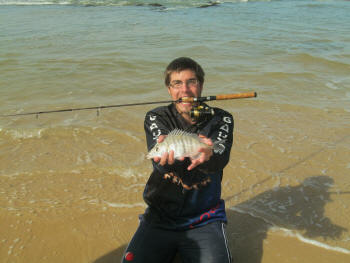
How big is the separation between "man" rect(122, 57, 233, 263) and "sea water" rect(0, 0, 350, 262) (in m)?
1.04

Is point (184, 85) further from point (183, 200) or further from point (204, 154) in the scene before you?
point (183, 200)

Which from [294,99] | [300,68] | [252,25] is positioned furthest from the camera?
[252,25]

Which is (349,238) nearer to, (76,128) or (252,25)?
(76,128)

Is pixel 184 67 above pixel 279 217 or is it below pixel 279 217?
above

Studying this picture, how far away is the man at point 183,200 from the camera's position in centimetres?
291

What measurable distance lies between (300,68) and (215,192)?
27.8 feet

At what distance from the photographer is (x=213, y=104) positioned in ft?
24.9

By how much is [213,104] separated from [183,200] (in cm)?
483

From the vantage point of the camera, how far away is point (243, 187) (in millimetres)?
4434

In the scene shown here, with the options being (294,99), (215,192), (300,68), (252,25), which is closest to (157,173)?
(215,192)

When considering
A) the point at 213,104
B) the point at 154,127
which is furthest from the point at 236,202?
the point at 213,104

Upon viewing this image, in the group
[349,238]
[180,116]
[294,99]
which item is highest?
[180,116]

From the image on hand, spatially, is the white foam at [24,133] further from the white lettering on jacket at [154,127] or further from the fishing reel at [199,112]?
the fishing reel at [199,112]

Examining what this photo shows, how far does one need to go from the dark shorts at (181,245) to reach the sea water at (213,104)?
3.52 feet
